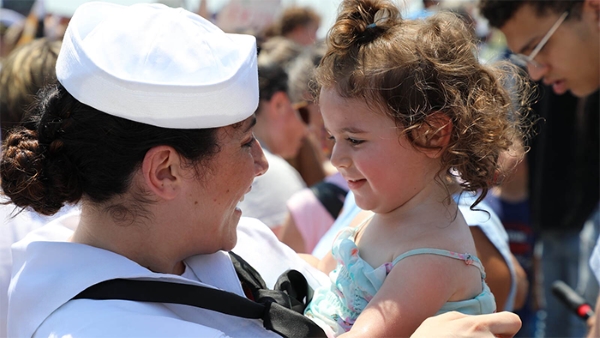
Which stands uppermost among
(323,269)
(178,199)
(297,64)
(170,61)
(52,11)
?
(170,61)

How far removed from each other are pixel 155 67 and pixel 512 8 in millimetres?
2096

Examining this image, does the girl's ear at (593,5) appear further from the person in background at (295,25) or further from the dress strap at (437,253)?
the person in background at (295,25)

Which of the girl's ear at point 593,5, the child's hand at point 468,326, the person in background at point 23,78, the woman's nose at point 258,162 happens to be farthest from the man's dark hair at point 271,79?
the child's hand at point 468,326

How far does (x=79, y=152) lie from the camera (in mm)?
1803

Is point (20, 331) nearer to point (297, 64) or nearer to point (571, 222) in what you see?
point (297, 64)

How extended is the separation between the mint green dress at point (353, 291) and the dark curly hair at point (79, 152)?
52 cm

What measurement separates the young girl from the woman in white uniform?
19 centimetres

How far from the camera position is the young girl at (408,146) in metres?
1.92

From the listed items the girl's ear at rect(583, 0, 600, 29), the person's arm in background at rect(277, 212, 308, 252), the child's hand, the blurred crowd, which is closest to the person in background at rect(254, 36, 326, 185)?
the blurred crowd

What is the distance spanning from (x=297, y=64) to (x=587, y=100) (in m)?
1.92

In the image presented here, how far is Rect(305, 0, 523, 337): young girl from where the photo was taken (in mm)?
1916

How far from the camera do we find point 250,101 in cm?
186

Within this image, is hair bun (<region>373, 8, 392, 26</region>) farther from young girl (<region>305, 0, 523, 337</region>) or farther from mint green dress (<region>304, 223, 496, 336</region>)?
mint green dress (<region>304, 223, 496, 336</region>)

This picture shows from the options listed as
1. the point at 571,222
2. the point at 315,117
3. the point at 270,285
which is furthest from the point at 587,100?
the point at 270,285
